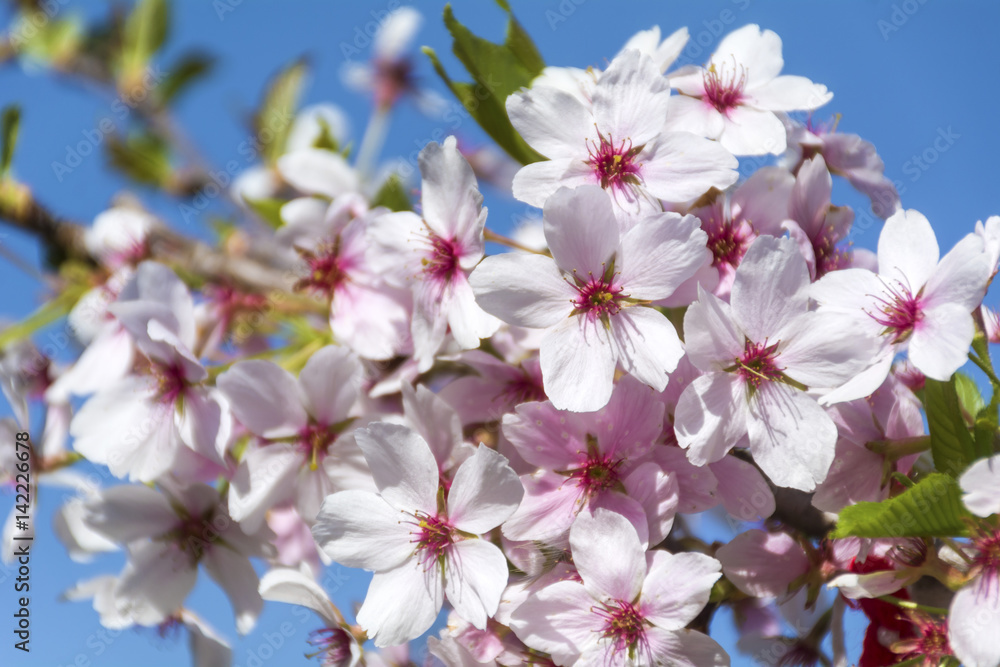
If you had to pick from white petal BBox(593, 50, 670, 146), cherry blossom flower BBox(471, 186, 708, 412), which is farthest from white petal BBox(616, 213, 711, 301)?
white petal BBox(593, 50, 670, 146)

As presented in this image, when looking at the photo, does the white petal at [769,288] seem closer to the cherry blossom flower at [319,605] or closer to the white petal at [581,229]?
the white petal at [581,229]

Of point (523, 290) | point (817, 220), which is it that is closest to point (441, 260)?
point (523, 290)

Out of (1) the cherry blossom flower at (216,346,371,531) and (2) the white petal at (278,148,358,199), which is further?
(2) the white petal at (278,148,358,199)

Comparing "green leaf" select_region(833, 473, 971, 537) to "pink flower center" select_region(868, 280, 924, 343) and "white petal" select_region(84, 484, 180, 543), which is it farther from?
"white petal" select_region(84, 484, 180, 543)


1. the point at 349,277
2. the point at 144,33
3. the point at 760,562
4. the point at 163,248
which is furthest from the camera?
the point at 144,33

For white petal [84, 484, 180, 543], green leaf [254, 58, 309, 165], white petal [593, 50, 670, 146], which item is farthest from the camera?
green leaf [254, 58, 309, 165]

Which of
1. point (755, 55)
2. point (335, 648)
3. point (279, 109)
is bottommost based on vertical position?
point (335, 648)

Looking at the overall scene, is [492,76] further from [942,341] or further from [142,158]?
[142,158]
